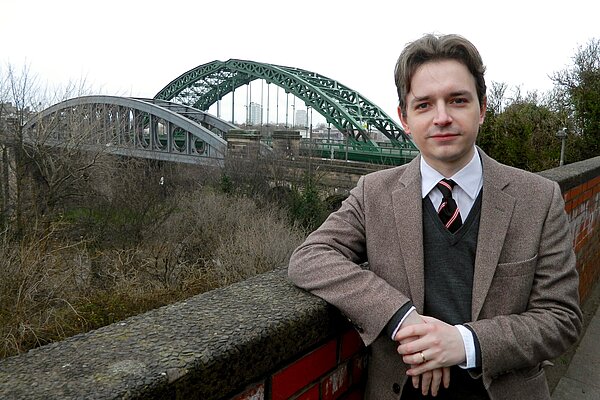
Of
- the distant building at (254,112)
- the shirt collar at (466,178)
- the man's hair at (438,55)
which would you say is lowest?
the shirt collar at (466,178)

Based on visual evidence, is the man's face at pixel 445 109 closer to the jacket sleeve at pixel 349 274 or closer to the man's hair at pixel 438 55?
the man's hair at pixel 438 55

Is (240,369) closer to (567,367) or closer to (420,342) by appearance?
(420,342)

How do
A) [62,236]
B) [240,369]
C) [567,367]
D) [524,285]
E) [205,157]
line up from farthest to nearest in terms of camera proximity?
1. [205,157]
2. [62,236]
3. [567,367]
4. [524,285]
5. [240,369]

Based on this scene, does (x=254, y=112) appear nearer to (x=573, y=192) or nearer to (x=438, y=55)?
(x=573, y=192)

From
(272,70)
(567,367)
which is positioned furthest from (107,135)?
(272,70)

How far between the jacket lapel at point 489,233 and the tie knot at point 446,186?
8cm

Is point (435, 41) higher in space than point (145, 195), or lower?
higher

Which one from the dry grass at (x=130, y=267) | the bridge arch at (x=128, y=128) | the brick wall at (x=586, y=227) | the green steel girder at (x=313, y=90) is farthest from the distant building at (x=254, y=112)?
the brick wall at (x=586, y=227)

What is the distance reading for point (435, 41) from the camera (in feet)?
4.29

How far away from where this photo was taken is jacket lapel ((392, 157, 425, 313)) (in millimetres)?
1302

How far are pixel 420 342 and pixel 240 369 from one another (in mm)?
388

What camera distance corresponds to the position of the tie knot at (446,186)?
4.48 ft

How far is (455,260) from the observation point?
1309 mm

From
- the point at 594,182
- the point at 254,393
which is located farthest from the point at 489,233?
the point at 594,182
